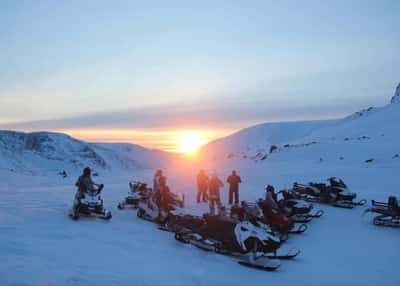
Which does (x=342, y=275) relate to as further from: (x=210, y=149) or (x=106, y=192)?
(x=210, y=149)

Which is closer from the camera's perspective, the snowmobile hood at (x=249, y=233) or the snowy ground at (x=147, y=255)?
the snowy ground at (x=147, y=255)

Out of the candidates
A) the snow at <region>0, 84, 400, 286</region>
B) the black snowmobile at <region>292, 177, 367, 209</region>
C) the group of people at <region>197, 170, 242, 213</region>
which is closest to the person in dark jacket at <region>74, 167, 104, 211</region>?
the snow at <region>0, 84, 400, 286</region>

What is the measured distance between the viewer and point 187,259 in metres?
8.72

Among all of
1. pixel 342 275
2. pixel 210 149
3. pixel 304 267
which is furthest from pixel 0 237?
pixel 210 149

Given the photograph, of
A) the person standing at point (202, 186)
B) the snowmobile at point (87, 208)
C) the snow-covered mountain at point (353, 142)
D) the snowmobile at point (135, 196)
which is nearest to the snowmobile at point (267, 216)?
the snowmobile at point (87, 208)

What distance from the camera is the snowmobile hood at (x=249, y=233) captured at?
28.0 feet

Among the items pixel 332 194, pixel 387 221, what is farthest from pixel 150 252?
pixel 332 194

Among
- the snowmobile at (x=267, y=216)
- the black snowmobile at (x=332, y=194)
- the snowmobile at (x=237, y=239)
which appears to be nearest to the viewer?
the snowmobile at (x=237, y=239)

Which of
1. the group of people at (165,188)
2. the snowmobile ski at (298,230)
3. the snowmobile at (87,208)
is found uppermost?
the group of people at (165,188)

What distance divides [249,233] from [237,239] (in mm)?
367

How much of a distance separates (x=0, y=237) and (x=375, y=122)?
56.0 meters

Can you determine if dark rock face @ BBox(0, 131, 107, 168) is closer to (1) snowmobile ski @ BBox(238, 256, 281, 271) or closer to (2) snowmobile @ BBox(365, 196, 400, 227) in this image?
(2) snowmobile @ BBox(365, 196, 400, 227)

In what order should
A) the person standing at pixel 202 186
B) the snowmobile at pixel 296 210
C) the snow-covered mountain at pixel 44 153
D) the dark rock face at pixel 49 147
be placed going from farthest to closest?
the dark rock face at pixel 49 147, the snow-covered mountain at pixel 44 153, the person standing at pixel 202 186, the snowmobile at pixel 296 210

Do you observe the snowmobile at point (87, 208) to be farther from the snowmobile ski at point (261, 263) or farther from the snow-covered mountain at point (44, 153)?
the snow-covered mountain at point (44, 153)
